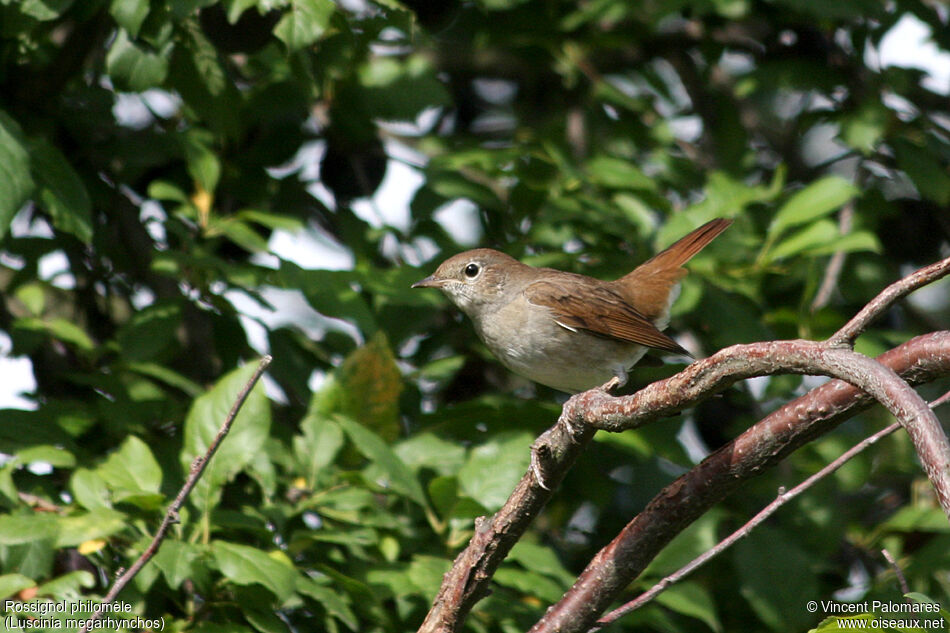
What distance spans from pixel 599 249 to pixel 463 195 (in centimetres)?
62

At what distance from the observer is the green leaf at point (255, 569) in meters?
2.70

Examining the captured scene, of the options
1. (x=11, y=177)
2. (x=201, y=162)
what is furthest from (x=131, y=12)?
(x=201, y=162)

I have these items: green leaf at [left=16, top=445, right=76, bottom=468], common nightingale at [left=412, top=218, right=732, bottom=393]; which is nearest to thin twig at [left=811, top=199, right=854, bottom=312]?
common nightingale at [left=412, top=218, right=732, bottom=393]

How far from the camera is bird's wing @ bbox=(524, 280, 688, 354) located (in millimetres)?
4195

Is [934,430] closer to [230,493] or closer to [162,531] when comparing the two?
[162,531]

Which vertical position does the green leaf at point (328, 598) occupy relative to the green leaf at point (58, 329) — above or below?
below

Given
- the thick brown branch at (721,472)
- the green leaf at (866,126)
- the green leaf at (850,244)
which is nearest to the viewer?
the thick brown branch at (721,472)

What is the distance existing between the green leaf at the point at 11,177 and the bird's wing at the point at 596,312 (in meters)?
2.18

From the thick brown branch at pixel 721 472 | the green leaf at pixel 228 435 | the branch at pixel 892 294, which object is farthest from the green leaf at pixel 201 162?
the branch at pixel 892 294

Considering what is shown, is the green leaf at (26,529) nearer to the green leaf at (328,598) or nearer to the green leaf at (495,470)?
the green leaf at (328,598)

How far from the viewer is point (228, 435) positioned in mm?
3086

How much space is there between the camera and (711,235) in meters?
4.26

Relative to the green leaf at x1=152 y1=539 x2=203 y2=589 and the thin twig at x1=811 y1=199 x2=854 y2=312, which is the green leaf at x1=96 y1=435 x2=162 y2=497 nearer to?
the green leaf at x1=152 y1=539 x2=203 y2=589

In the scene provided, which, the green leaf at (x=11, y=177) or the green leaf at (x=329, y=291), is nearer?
the green leaf at (x=11, y=177)
